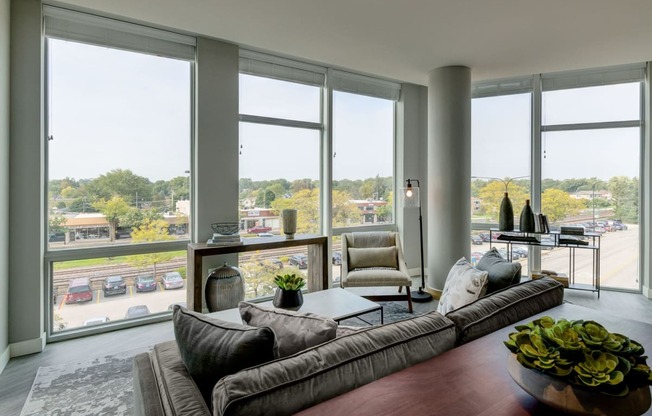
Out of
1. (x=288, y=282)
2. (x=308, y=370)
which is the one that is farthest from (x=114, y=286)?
(x=308, y=370)

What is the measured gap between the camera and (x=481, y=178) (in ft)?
15.9

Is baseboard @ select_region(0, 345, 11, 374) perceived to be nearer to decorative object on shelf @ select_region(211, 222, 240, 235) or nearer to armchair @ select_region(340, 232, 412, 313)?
decorative object on shelf @ select_region(211, 222, 240, 235)

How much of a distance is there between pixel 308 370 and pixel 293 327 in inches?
10.6

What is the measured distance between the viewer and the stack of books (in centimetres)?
330

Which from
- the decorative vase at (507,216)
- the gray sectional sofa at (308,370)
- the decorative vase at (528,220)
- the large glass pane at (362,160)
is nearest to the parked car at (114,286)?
the gray sectional sofa at (308,370)

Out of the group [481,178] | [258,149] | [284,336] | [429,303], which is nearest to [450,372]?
[284,336]

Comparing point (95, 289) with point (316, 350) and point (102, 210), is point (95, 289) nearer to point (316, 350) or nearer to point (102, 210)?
point (102, 210)

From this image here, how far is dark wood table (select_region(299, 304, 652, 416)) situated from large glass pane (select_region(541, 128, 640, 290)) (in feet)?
12.6

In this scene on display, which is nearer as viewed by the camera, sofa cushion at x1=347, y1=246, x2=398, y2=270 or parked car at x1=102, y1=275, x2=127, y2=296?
parked car at x1=102, y1=275, x2=127, y2=296

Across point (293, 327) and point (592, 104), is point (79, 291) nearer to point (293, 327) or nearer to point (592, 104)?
point (293, 327)

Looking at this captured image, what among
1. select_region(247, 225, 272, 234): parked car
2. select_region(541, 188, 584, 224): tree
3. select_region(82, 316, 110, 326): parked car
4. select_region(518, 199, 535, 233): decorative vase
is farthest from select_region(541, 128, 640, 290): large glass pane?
select_region(82, 316, 110, 326): parked car

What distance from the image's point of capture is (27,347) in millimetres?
2709

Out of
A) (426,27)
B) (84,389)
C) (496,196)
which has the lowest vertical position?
(84,389)

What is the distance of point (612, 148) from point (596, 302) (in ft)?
6.41
